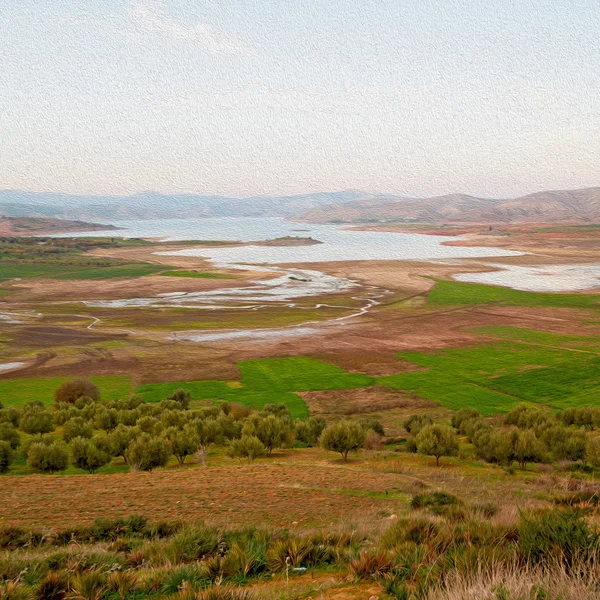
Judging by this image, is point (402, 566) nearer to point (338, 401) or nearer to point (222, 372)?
point (338, 401)

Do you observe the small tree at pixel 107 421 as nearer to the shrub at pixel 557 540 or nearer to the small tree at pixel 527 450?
the small tree at pixel 527 450

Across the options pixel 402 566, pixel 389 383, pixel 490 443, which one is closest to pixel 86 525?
pixel 402 566

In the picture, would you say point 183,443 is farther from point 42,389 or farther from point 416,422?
point 42,389

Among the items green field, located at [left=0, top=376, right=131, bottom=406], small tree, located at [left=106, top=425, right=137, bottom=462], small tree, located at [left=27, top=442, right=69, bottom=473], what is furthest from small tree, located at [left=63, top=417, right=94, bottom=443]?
green field, located at [left=0, top=376, right=131, bottom=406]

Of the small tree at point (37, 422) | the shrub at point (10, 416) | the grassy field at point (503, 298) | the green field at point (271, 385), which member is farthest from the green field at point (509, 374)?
the shrub at point (10, 416)

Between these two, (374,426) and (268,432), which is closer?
(268,432)

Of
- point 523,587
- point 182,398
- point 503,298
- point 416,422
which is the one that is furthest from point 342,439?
point 503,298
